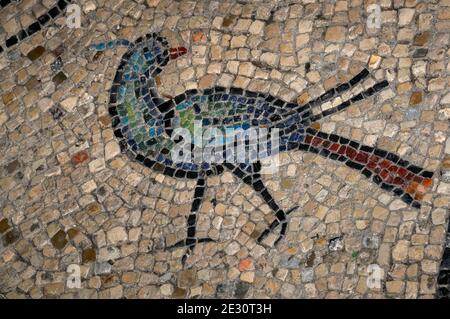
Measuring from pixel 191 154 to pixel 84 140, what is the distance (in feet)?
2.37

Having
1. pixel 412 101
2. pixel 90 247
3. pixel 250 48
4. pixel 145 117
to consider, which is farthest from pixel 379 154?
pixel 90 247

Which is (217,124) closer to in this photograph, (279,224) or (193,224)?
(193,224)

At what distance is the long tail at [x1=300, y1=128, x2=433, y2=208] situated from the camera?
4844mm

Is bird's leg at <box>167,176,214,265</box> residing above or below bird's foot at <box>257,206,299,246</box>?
above

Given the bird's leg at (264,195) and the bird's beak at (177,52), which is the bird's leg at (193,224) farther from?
the bird's beak at (177,52)

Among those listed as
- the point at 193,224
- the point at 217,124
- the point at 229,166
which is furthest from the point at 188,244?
the point at 217,124

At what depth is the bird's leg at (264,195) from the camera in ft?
16.4

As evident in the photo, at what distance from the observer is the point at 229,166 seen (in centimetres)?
520

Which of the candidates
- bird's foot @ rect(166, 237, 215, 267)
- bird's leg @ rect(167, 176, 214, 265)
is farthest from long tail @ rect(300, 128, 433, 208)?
bird's foot @ rect(166, 237, 215, 267)

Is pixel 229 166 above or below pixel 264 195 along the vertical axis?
above

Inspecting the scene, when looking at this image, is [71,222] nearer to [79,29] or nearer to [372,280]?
[79,29]

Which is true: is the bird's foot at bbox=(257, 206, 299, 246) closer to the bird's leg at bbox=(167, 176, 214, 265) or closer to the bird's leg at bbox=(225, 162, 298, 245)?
the bird's leg at bbox=(225, 162, 298, 245)

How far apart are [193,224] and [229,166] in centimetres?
41

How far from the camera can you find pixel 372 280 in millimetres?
4742
